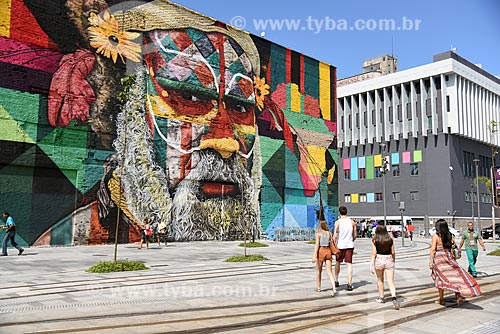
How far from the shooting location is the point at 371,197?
68.4 metres

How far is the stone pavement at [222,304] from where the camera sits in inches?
275

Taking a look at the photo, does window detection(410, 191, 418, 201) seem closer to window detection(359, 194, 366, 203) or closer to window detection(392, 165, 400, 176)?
window detection(392, 165, 400, 176)

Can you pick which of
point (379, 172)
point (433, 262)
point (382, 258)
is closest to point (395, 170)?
point (379, 172)

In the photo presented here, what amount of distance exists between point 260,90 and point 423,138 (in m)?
35.3

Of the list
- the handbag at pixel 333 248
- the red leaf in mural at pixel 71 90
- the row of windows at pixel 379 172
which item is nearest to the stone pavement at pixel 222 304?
the handbag at pixel 333 248

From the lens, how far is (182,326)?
6.91 m

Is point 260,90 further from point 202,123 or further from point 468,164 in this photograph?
point 468,164

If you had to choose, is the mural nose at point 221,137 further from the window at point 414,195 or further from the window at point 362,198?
the window at point 362,198

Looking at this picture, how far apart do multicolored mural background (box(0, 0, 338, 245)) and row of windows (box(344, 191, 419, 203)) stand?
2785cm

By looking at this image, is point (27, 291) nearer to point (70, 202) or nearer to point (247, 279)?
point (247, 279)

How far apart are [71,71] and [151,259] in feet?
42.2

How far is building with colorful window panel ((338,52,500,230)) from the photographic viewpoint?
59.9m

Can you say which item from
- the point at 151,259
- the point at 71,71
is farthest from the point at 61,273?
the point at 71,71

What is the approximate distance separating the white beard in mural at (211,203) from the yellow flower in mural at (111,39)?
798cm
